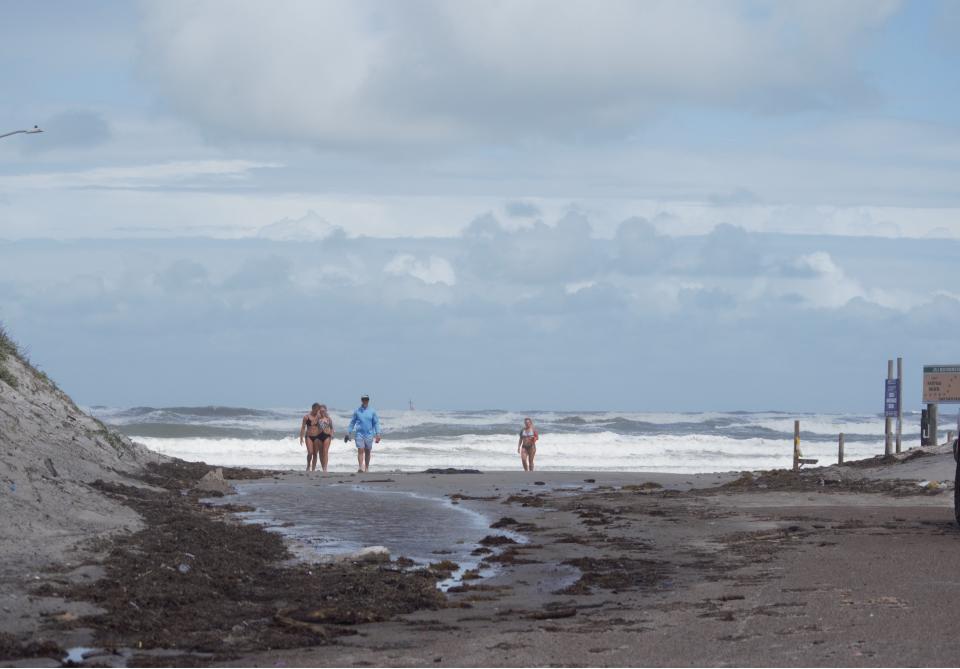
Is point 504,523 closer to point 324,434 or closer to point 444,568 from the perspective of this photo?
point 444,568

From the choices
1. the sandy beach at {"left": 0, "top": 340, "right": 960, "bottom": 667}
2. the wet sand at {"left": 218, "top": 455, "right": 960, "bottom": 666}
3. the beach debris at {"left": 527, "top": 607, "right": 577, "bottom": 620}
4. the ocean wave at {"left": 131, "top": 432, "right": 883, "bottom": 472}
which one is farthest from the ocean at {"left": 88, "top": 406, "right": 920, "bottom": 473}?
the beach debris at {"left": 527, "top": 607, "right": 577, "bottom": 620}

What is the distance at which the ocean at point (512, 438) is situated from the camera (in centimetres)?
4388

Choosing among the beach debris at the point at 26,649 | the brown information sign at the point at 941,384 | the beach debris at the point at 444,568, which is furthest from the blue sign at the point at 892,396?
the beach debris at the point at 26,649

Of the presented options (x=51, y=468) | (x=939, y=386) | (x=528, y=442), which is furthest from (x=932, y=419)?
(x=51, y=468)

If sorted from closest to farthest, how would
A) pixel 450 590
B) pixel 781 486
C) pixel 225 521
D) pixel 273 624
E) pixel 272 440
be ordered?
pixel 273 624, pixel 450 590, pixel 225 521, pixel 781 486, pixel 272 440

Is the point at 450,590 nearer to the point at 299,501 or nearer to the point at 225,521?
the point at 225,521

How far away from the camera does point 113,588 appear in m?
9.58

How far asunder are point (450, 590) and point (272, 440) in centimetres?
4097

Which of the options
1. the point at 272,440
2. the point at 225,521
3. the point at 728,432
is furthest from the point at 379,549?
the point at 728,432

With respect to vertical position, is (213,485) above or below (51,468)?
below

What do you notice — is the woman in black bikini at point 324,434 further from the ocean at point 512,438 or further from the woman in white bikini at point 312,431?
the ocean at point 512,438

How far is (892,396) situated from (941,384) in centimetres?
115

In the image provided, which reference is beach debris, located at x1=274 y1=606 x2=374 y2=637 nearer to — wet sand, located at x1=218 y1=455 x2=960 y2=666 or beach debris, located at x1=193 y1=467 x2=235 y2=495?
wet sand, located at x1=218 y1=455 x2=960 y2=666

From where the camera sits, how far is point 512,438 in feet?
176
